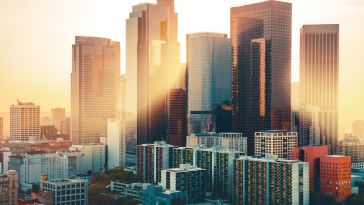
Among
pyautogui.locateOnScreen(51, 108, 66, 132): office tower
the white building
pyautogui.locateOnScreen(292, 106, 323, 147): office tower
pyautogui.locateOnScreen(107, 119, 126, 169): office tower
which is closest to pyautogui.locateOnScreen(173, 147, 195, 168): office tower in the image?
the white building

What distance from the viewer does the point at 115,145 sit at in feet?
70.5

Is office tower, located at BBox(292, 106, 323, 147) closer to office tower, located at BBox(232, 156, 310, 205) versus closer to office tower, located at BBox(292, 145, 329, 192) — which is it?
office tower, located at BBox(292, 145, 329, 192)

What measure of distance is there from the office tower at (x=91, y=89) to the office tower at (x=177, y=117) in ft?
15.9

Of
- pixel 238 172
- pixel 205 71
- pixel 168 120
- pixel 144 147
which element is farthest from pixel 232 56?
pixel 238 172

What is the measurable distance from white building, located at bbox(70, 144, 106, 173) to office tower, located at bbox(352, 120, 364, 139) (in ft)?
31.2

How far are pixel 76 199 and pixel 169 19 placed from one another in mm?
14030

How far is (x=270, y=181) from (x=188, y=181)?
2.13 metres

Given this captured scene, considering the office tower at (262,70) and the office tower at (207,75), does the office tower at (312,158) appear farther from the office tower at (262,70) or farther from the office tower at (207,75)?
A: the office tower at (207,75)

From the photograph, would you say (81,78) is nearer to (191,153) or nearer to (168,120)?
(168,120)

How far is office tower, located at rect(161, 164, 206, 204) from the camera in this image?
1297 centimetres

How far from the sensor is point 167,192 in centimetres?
1178

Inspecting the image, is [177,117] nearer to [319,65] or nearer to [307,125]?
[307,125]

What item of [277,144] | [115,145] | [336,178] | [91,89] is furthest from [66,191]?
[91,89]

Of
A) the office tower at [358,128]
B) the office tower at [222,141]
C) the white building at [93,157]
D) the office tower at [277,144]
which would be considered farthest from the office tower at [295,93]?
the white building at [93,157]
